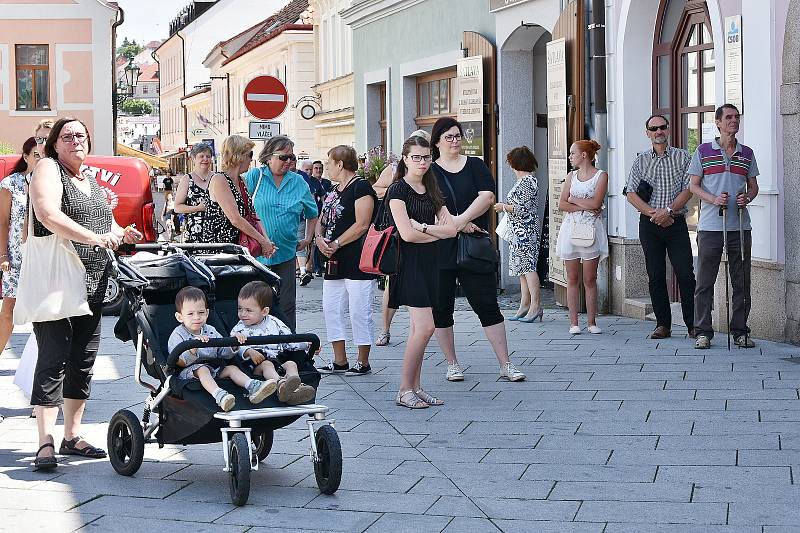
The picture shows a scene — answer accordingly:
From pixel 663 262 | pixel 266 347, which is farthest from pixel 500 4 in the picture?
pixel 266 347

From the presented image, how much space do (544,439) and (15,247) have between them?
3958 millimetres

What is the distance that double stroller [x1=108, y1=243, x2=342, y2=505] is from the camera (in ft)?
20.5

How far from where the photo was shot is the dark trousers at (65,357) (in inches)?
281

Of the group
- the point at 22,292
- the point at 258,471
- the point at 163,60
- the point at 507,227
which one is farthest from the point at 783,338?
the point at 163,60

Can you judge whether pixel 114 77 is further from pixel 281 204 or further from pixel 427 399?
pixel 427 399

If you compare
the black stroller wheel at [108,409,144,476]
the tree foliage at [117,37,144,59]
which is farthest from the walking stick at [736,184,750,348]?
the tree foliage at [117,37,144,59]

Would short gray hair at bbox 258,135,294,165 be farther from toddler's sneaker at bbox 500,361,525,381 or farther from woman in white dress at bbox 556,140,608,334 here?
woman in white dress at bbox 556,140,608,334

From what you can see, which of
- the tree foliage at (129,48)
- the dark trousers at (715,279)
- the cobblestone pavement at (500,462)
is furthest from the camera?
the tree foliage at (129,48)

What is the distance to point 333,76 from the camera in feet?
113

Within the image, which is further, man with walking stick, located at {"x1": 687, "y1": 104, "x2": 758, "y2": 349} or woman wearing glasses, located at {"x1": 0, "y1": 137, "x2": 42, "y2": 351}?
man with walking stick, located at {"x1": 687, "y1": 104, "x2": 758, "y2": 349}

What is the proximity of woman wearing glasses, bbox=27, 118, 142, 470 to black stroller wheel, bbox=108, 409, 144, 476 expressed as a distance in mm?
336

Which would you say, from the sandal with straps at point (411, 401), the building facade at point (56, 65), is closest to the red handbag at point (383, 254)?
the sandal with straps at point (411, 401)

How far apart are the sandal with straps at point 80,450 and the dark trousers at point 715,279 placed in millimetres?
5472

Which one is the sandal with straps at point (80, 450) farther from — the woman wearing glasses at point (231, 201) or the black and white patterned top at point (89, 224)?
the woman wearing glasses at point (231, 201)
